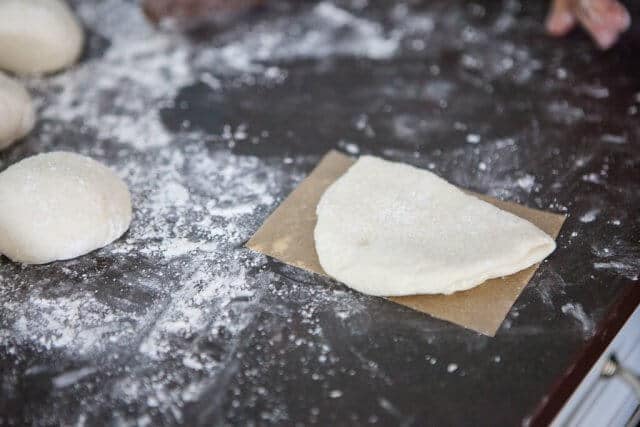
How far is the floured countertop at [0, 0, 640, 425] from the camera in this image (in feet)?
3.14

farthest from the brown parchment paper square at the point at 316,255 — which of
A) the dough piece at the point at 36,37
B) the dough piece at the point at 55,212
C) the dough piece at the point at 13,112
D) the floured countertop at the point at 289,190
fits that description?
the dough piece at the point at 36,37

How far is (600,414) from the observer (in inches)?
42.9

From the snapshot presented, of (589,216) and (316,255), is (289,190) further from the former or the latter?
(589,216)

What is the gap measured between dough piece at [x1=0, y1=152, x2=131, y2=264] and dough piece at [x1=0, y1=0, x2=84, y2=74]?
0.51 m

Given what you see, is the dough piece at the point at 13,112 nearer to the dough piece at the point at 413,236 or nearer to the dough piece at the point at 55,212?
the dough piece at the point at 55,212

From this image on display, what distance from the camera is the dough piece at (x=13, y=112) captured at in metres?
1.39

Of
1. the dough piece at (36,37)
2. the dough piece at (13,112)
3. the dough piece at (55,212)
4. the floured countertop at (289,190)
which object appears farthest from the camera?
the dough piece at (36,37)

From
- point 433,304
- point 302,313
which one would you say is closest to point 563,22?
point 433,304

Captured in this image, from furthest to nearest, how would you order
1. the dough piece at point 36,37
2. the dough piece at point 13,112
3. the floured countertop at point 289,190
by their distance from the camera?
1. the dough piece at point 36,37
2. the dough piece at point 13,112
3. the floured countertop at point 289,190

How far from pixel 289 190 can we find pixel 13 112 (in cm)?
63

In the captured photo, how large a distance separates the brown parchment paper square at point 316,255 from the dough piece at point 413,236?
24mm

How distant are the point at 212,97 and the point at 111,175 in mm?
413

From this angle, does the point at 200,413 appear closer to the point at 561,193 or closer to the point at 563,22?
the point at 561,193

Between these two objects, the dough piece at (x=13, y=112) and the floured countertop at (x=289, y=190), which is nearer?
the floured countertop at (x=289, y=190)
